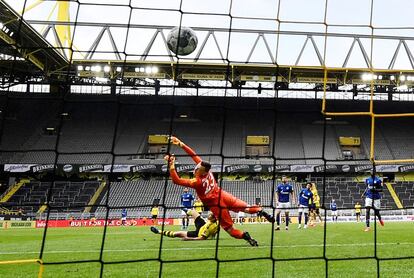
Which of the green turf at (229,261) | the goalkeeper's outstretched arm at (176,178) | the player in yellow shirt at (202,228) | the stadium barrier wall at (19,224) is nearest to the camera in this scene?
the green turf at (229,261)

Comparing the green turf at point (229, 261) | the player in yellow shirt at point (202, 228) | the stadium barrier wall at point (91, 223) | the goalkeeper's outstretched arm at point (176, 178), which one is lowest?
the stadium barrier wall at point (91, 223)

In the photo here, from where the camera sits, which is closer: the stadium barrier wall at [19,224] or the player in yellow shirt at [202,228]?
the player in yellow shirt at [202,228]

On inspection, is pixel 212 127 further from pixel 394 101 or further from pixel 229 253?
pixel 229 253

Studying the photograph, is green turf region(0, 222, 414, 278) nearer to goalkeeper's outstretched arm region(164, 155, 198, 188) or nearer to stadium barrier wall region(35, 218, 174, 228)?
goalkeeper's outstretched arm region(164, 155, 198, 188)

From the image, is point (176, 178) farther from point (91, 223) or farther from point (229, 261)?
point (91, 223)

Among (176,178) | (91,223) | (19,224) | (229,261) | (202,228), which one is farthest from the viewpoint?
(91,223)

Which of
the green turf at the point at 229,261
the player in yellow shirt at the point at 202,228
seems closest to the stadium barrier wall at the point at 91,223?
the player in yellow shirt at the point at 202,228

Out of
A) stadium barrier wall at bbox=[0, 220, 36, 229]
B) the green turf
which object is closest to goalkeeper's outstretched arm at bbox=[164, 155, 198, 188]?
the green turf

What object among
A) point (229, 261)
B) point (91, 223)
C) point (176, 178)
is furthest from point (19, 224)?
point (229, 261)

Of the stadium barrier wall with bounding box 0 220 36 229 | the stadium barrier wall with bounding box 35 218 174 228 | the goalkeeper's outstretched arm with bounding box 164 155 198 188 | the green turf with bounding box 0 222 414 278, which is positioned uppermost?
the goalkeeper's outstretched arm with bounding box 164 155 198 188

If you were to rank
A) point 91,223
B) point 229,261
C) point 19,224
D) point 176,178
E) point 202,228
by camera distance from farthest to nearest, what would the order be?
1. point 91,223
2. point 19,224
3. point 202,228
4. point 176,178
5. point 229,261

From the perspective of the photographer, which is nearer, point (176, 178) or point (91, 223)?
point (176, 178)

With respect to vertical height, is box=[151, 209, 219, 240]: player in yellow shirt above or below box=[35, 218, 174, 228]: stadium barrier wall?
above

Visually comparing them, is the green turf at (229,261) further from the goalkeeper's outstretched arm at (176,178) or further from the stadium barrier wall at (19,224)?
the stadium barrier wall at (19,224)
